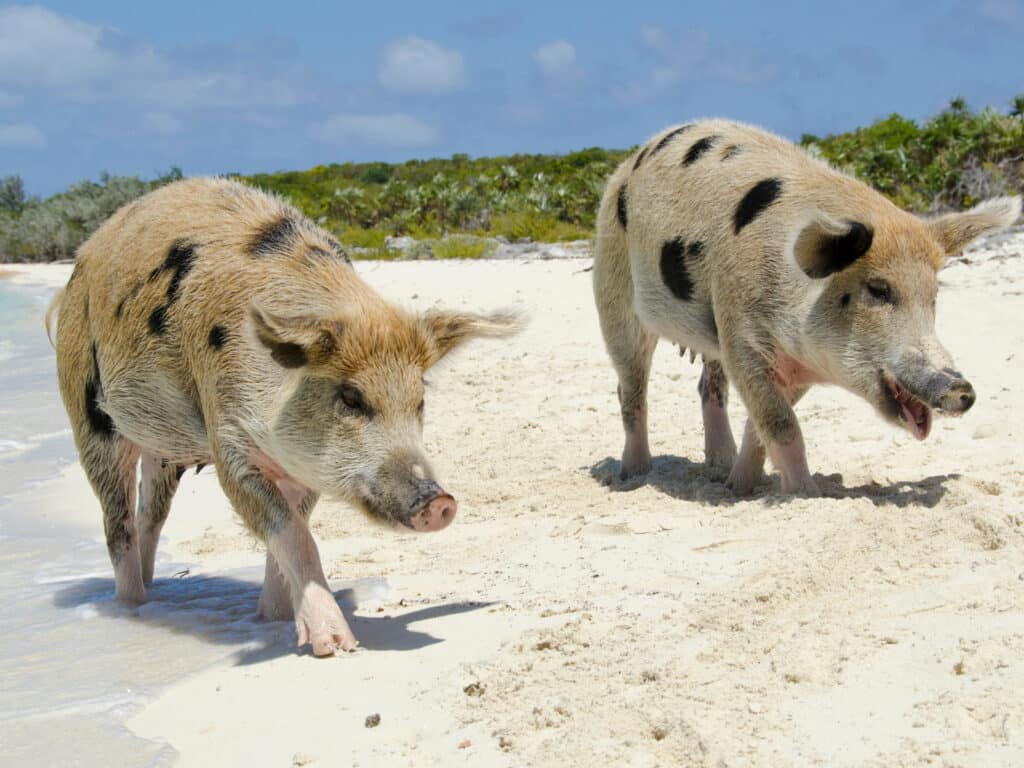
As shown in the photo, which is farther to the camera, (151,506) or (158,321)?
(151,506)

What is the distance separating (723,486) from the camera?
7.45 m

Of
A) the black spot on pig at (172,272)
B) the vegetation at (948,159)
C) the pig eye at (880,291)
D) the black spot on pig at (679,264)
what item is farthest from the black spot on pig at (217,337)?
the vegetation at (948,159)

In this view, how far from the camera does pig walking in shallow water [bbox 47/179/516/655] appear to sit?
494cm

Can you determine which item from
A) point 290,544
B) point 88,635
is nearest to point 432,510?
point 290,544

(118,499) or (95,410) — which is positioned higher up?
(95,410)

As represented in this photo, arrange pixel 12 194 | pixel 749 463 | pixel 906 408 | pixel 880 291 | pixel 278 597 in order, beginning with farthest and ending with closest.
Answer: pixel 12 194 → pixel 749 463 → pixel 880 291 → pixel 906 408 → pixel 278 597

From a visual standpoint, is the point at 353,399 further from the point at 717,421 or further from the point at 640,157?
the point at 640,157

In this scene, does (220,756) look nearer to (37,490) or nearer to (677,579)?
(677,579)

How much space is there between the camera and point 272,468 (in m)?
5.44

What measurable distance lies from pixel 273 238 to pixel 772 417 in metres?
2.85

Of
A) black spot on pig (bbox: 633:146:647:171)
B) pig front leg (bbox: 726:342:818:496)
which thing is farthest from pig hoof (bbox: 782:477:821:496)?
black spot on pig (bbox: 633:146:647:171)

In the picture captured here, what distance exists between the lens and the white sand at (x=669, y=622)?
11.2 feet

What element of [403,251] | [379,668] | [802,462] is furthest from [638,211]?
[403,251]

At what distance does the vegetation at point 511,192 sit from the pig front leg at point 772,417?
2549mm
